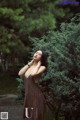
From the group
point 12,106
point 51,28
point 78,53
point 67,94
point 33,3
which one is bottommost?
point 12,106

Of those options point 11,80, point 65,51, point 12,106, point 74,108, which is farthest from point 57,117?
point 11,80

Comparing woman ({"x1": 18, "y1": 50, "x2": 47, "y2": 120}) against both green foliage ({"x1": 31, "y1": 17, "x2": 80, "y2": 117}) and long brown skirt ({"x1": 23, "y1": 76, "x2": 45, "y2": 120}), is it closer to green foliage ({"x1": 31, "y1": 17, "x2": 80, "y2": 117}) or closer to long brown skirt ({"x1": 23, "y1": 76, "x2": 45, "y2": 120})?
long brown skirt ({"x1": 23, "y1": 76, "x2": 45, "y2": 120})

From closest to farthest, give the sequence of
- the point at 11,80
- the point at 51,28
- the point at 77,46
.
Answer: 1. the point at 77,46
2. the point at 51,28
3. the point at 11,80

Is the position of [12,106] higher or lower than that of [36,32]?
lower

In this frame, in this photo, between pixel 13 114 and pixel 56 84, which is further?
pixel 13 114

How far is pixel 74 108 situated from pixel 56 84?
24.1 inches

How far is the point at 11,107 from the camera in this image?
14.4 m

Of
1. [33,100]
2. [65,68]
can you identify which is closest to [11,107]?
[65,68]

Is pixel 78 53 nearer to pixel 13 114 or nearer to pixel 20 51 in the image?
pixel 13 114

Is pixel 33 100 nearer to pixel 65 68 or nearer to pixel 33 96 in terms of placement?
pixel 33 96

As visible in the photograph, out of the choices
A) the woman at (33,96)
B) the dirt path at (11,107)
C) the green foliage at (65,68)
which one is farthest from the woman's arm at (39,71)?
the dirt path at (11,107)

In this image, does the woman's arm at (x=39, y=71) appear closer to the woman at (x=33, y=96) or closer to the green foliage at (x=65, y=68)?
the woman at (x=33, y=96)

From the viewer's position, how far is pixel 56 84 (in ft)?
27.7

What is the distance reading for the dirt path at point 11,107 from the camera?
38.9 ft
